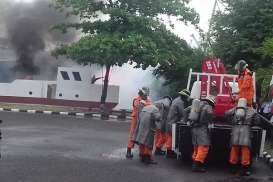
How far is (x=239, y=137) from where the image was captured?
994 centimetres

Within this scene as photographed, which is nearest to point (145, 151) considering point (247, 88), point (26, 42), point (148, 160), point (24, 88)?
point (148, 160)

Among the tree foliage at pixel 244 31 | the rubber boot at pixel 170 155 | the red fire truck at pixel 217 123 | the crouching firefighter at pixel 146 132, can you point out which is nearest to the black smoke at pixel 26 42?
the tree foliage at pixel 244 31

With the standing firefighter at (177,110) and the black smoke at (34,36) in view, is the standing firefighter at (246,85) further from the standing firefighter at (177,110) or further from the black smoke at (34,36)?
the black smoke at (34,36)

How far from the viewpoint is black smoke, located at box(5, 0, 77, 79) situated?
31.8 metres

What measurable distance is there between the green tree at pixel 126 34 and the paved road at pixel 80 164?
33.4 ft

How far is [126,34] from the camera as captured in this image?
26.5m

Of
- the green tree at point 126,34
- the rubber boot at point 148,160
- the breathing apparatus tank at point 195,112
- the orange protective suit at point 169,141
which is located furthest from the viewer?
the green tree at point 126,34

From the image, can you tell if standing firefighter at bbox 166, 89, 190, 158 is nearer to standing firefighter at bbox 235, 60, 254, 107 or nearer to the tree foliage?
standing firefighter at bbox 235, 60, 254, 107

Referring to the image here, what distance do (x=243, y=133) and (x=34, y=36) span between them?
24.9 meters

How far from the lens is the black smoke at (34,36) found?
31.8 meters

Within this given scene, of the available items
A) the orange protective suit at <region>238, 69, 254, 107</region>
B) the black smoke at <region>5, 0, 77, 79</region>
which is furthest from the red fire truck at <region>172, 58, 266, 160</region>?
the black smoke at <region>5, 0, 77, 79</region>

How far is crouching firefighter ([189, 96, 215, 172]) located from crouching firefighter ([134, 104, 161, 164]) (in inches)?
40.6

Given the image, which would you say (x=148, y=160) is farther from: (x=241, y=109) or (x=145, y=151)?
(x=241, y=109)

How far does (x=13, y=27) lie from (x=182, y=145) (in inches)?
965
